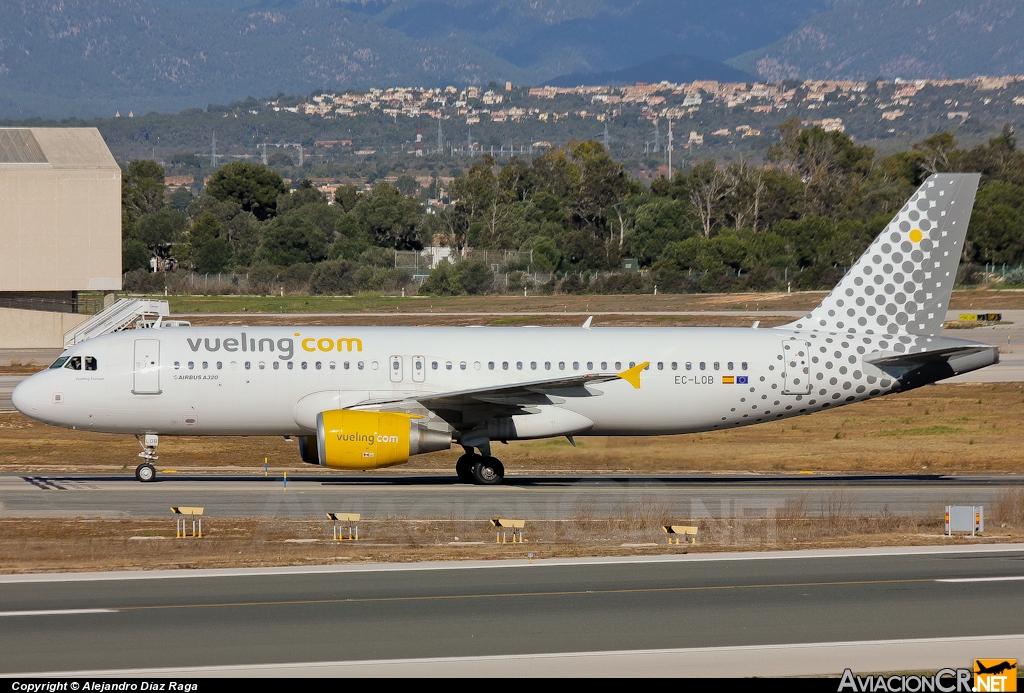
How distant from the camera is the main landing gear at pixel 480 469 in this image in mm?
30906

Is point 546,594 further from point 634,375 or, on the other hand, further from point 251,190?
point 251,190

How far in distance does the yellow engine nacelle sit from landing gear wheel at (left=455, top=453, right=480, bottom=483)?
1.88 m

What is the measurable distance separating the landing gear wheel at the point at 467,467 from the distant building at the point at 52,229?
46806 mm

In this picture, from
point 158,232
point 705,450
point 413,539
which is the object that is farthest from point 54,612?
point 158,232

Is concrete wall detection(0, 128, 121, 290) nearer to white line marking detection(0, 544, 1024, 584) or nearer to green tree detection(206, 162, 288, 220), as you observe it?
white line marking detection(0, 544, 1024, 584)

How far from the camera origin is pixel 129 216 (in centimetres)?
16975

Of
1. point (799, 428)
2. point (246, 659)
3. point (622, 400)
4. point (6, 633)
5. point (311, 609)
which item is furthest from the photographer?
point (799, 428)

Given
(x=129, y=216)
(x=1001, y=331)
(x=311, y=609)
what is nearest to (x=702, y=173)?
(x=129, y=216)

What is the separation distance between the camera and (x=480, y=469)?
3089 cm

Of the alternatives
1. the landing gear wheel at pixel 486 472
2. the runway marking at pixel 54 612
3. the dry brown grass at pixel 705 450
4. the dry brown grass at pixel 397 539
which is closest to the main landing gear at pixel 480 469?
the landing gear wheel at pixel 486 472

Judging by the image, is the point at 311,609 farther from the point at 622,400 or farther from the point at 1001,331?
the point at 1001,331

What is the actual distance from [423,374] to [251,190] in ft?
487

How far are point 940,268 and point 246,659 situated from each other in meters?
23.5

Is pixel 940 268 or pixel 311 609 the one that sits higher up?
pixel 940 268
